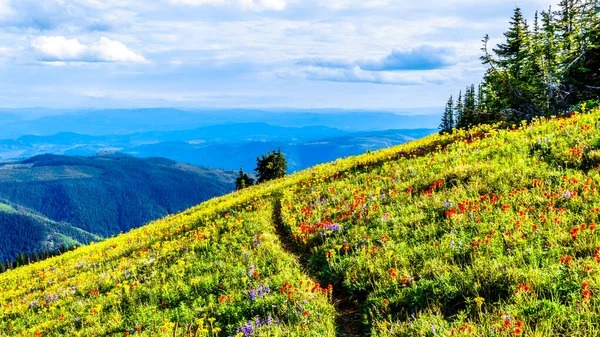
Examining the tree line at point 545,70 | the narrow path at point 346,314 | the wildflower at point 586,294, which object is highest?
the tree line at point 545,70

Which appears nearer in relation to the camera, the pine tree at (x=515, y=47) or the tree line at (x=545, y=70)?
the tree line at (x=545, y=70)

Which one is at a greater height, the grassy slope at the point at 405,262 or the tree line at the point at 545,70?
the tree line at the point at 545,70

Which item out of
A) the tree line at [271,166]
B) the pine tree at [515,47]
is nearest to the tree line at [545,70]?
the pine tree at [515,47]

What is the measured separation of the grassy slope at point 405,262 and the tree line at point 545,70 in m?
5.68

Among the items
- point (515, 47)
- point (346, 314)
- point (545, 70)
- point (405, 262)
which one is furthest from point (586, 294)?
point (515, 47)

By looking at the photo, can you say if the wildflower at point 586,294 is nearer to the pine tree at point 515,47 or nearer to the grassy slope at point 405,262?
the grassy slope at point 405,262

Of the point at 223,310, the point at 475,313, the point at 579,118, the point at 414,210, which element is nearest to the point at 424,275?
the point at 475,313

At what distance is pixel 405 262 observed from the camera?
6602mm

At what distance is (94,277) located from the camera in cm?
1195

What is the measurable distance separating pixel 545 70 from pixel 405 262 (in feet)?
70.8

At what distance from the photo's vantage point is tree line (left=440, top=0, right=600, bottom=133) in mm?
19406

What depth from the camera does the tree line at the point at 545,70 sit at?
19.4 meters

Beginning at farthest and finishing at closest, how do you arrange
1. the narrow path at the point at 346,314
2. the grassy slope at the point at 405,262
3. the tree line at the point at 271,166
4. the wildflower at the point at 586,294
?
the tree line at the point at 271,166 < the narrow path at the point at 346,314 < the grassy slope at the point at 405,262 < the wildflower at the point at 586,294

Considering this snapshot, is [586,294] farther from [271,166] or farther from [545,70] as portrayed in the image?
[271,166]
